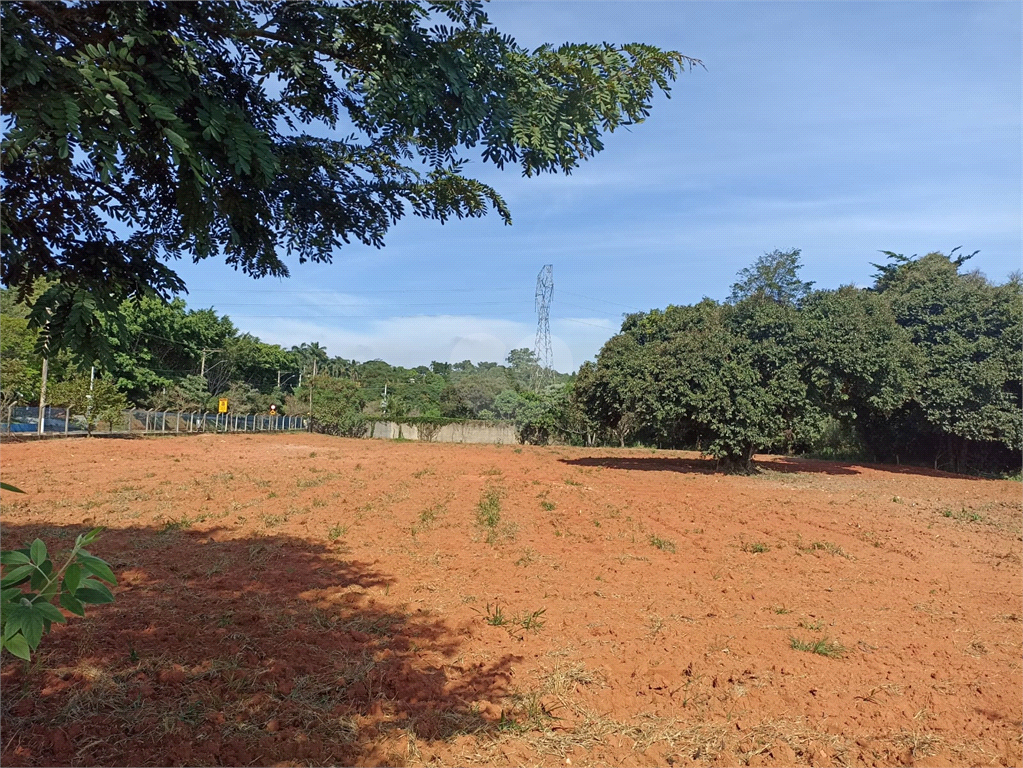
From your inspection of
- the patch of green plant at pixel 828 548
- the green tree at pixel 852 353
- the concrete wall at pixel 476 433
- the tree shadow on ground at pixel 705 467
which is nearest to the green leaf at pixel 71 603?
the patch of green plant at pixel 828 548

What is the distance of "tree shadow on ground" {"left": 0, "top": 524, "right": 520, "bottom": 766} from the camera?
118 inches

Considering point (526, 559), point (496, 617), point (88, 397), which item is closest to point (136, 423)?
point (88, 397)

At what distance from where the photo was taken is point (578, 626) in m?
4.98

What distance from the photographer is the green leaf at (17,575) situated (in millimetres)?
1308

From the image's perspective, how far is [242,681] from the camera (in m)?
3.65

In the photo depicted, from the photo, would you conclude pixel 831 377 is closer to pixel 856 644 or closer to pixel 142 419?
pixel 856 644

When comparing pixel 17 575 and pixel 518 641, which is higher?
pixel 17 575

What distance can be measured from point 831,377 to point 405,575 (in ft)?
52.3

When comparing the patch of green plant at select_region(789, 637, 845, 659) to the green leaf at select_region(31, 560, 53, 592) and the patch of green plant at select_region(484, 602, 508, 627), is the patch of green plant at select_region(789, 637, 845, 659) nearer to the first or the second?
the patch of green plant at select_region(484, 602, 508, 627)

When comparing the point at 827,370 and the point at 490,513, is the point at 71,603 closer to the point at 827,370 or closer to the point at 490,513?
the point at 490,513

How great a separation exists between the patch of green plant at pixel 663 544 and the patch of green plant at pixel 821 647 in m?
3.04

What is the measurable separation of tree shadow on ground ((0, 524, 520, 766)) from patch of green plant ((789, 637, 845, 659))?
80.3 inches

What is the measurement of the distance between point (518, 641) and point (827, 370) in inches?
645

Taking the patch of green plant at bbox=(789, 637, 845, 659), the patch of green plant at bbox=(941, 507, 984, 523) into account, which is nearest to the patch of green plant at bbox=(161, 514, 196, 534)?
the patch of green plant at bbox=(789, 637, 845, 659)
